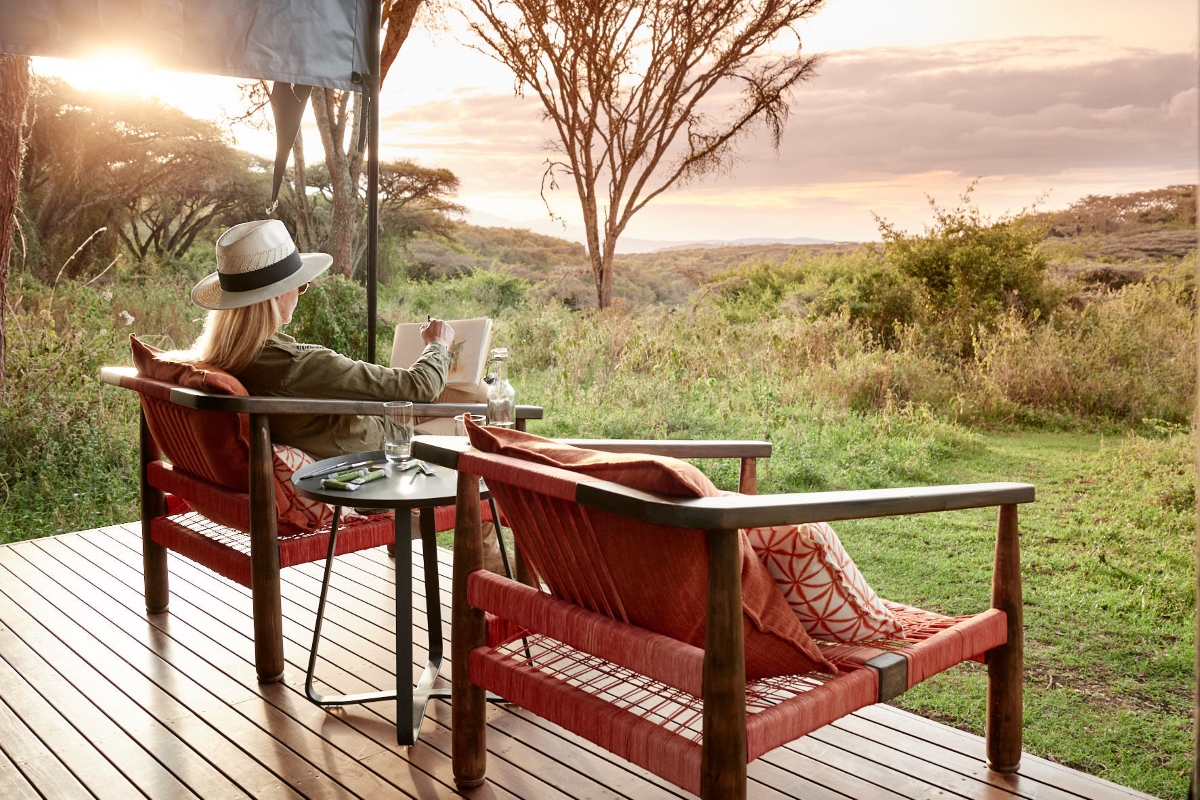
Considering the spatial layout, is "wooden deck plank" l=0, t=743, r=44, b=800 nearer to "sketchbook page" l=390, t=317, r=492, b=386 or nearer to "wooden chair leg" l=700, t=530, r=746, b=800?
"wooden chair leg" l=700, t=530, r=746, b=800

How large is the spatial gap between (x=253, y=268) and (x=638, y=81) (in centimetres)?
903

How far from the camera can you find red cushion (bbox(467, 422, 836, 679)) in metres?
1.50

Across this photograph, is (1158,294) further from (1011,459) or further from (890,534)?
(890,534)

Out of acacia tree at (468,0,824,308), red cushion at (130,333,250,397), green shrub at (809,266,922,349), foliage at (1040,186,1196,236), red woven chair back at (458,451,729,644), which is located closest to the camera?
red woven chair back at (458,451,729,644)

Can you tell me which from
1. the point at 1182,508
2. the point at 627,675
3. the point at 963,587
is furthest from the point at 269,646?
the point at 1182,508

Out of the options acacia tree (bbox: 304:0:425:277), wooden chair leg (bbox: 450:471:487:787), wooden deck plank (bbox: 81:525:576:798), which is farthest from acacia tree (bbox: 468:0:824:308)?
wooden chair leg (bbox: 450:471:487:787)

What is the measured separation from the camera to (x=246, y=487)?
8.86 feet

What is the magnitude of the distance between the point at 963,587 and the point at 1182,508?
67.1 inches

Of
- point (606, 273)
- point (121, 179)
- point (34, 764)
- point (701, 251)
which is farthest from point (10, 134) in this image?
point (701, 251)

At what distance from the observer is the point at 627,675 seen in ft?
6.24

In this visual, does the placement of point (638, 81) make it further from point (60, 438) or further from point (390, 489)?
point (390, 489)

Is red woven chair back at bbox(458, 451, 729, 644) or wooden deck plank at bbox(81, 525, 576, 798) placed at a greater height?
red woven chair back at bbox(458, 451, 729, 644)

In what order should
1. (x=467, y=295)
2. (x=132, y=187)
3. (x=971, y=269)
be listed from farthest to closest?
(x=467, y=295)
(x=132, y=187)
(x=971, y=269)

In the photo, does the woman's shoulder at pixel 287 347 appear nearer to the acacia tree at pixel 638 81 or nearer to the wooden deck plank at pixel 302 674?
→ the wooden deck plank at pixel 302 674
